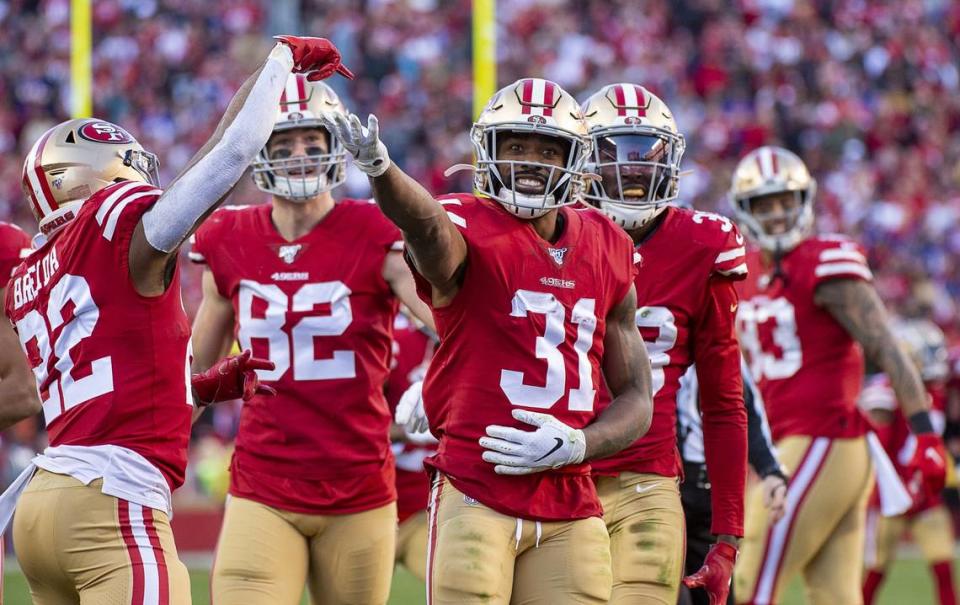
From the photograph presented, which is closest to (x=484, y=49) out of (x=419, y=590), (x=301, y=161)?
(x=419, y=590)

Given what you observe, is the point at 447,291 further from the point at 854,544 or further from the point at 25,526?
the point at 854,544

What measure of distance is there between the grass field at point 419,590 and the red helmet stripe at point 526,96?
17.4ft

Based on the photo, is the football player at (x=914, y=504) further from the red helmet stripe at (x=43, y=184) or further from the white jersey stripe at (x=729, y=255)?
the red helmet stripe at (x=43, y=184)

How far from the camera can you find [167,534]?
3598 millimetres

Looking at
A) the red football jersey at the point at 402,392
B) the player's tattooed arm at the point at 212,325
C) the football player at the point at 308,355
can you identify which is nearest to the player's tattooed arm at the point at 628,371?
the football player at the point at 308,355

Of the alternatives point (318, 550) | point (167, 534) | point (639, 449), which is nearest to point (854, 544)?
point (639, 449)

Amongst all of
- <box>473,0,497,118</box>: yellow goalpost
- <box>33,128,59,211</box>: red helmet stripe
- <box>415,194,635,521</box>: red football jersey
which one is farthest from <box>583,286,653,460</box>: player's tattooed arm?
<box>473,0,497,118</box>: yellow goalpost

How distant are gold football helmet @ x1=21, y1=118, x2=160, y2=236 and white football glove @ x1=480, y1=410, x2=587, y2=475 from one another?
1179 millimetres

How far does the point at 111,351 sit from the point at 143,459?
27cm

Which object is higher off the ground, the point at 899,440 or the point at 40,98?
the point at 40,98

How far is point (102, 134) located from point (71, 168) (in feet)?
0.45

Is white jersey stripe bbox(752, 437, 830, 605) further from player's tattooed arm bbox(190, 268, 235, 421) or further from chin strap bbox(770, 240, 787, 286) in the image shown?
player's tattooed arm bbox(190, 268, 235, 421)

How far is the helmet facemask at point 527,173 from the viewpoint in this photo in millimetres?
3668

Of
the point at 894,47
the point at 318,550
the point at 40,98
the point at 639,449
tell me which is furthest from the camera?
the point at 894,47
